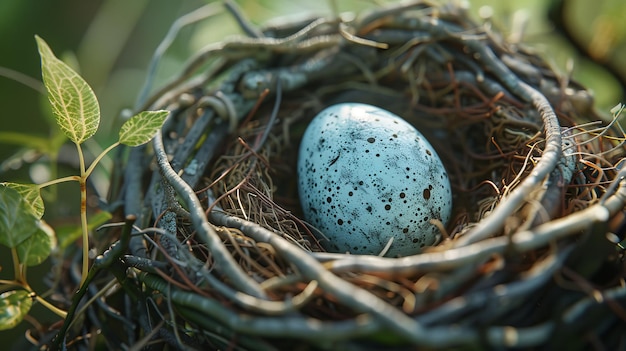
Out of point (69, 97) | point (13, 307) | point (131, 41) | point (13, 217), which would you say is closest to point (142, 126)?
point (69, 97)

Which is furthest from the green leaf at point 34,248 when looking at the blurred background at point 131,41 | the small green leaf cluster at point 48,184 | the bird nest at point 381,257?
the blurred background at point 131,41

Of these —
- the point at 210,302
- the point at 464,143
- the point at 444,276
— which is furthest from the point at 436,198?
the point at 210,302

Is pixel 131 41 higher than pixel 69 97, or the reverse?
pixel 69 97

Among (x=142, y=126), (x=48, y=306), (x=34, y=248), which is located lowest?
(x=48, y=306)

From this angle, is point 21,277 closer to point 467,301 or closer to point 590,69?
point 467,301

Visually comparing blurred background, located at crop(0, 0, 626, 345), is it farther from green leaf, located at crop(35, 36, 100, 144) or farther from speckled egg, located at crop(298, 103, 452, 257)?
green leaf, located at crop(35, 36, 100, 144)

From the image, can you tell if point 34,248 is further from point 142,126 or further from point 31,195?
point 142,126

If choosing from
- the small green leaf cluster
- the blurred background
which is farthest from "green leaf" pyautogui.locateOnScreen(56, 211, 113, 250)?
the blurred background
